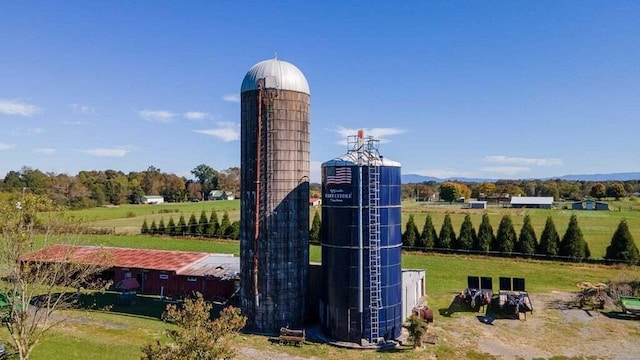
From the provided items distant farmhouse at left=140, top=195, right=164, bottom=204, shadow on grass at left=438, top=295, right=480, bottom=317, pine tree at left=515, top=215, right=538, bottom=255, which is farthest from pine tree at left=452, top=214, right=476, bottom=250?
distant farmhouse at left=140, top=195, right=164, bottom=204

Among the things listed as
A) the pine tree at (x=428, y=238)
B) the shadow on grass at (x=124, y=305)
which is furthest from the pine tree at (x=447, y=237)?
the shadow on grass at (x=124, y=305)

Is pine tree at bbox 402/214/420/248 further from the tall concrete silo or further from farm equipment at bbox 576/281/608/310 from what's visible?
the tall concrete silo

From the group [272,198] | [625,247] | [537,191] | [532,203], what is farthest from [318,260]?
[537,191]

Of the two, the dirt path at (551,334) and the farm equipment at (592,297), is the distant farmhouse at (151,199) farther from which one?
the farm equipment at (592,297)

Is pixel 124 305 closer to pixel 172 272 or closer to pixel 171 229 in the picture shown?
pixel 172 272

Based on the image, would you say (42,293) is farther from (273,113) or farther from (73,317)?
(273,113)

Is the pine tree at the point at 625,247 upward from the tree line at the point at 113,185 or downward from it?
downward

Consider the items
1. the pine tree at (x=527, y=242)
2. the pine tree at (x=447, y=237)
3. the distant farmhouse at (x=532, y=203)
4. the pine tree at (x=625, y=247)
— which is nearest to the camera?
the pine tree at (x=625, y=247)
